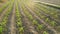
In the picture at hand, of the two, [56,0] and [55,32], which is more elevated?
[56,0]

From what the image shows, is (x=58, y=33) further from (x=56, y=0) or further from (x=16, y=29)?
(x=56, y=0)

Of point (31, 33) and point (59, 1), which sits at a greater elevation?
point (59, 1)

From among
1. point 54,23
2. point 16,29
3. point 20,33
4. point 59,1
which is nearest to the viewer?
point 20,33

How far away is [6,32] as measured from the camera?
705 centimetres

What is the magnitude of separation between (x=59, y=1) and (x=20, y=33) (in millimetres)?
9031

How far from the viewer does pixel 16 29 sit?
7.52 metres

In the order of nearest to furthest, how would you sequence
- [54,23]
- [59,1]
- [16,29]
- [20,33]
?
[20,33] < [16,29] < [54,23] < [59,1]

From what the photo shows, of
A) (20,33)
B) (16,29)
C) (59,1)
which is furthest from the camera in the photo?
(59,1)

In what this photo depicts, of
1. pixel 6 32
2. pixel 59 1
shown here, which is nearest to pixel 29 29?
pixel 6 32

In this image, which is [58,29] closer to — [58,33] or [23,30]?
[58,33]

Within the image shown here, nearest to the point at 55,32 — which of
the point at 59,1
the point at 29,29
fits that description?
the point at 29,29

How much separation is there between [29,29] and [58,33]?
55.8 inches

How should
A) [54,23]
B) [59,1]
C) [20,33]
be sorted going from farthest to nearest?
[59,1] → [54,23] → [20,33]

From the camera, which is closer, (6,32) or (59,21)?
(6,32)
